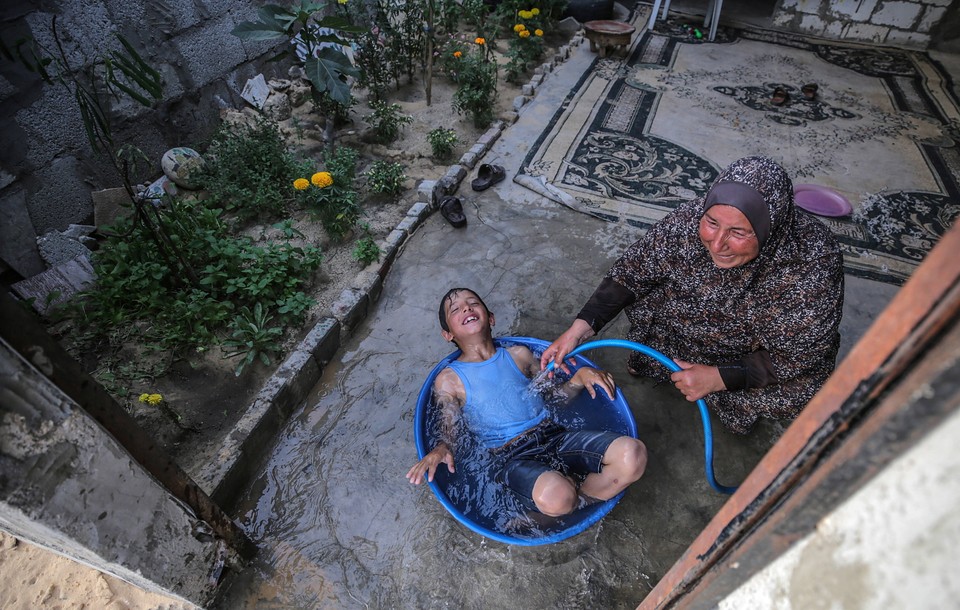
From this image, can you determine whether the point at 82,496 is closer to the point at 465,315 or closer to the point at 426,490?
the point at 426,490

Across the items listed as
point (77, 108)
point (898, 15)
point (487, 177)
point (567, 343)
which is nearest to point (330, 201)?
point (487, 177)

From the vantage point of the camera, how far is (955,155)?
15.4 feet

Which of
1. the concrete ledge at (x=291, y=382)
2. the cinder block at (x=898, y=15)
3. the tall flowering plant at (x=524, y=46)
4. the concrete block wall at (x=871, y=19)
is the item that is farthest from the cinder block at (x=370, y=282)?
the cinder block at (x=898, y=15)

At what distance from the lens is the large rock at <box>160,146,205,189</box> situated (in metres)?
4.05

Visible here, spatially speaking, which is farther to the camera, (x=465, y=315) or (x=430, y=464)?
(x=465, y=315)

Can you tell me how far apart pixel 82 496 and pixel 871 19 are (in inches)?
395

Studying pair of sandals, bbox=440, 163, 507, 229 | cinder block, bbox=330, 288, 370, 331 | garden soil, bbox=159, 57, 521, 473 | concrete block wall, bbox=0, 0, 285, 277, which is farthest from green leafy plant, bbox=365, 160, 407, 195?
concrete block wall, bbox=0, 0, 285, 277

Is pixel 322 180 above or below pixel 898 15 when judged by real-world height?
below

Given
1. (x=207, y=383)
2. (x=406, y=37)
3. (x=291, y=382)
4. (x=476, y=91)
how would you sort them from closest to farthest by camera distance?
(x=291, y=382) → (x=207, y=383) → (x=476, y=91) → (x=406, y=37)

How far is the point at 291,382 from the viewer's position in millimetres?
2586

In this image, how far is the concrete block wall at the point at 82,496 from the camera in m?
1.13

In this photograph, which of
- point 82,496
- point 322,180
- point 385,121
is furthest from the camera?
point 385,121

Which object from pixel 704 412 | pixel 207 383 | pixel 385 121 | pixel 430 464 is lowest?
pixel 207 383

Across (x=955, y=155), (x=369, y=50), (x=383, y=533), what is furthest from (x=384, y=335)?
(x=955, y=155)
